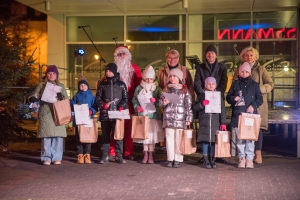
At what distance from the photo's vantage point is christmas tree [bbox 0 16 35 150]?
449 inches

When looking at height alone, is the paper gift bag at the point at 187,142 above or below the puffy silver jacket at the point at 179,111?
below

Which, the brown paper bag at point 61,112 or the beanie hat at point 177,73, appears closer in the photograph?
the beanie hat at point 177,73

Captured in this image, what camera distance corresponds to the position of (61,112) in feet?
34.8

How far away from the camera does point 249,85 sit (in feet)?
33.6

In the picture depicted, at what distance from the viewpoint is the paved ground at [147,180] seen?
800 cm

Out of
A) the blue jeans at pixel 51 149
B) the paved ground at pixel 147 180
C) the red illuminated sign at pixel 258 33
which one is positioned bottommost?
the paved ground at pixel 147 180

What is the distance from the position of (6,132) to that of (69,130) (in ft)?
14.5

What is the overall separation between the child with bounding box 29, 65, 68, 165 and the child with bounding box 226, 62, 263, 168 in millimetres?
3258

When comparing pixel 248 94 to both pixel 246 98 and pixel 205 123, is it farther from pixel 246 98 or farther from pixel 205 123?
pixel 205 123

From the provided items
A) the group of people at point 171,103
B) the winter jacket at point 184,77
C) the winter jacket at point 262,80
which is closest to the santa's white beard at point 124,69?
the group of people at point 171,103

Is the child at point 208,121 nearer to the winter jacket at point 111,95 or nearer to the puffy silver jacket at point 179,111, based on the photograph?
the puffy silver jacket at point 179,111

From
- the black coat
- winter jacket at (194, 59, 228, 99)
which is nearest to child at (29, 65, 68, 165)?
winter jacket at (194, 59, 228, 99)

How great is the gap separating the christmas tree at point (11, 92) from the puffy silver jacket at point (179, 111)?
10.6ft

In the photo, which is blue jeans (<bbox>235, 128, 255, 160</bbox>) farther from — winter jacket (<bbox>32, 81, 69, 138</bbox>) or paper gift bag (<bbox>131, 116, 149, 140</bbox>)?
winter jacket (<bbox>32, 81, 69, 138</bbox>)
